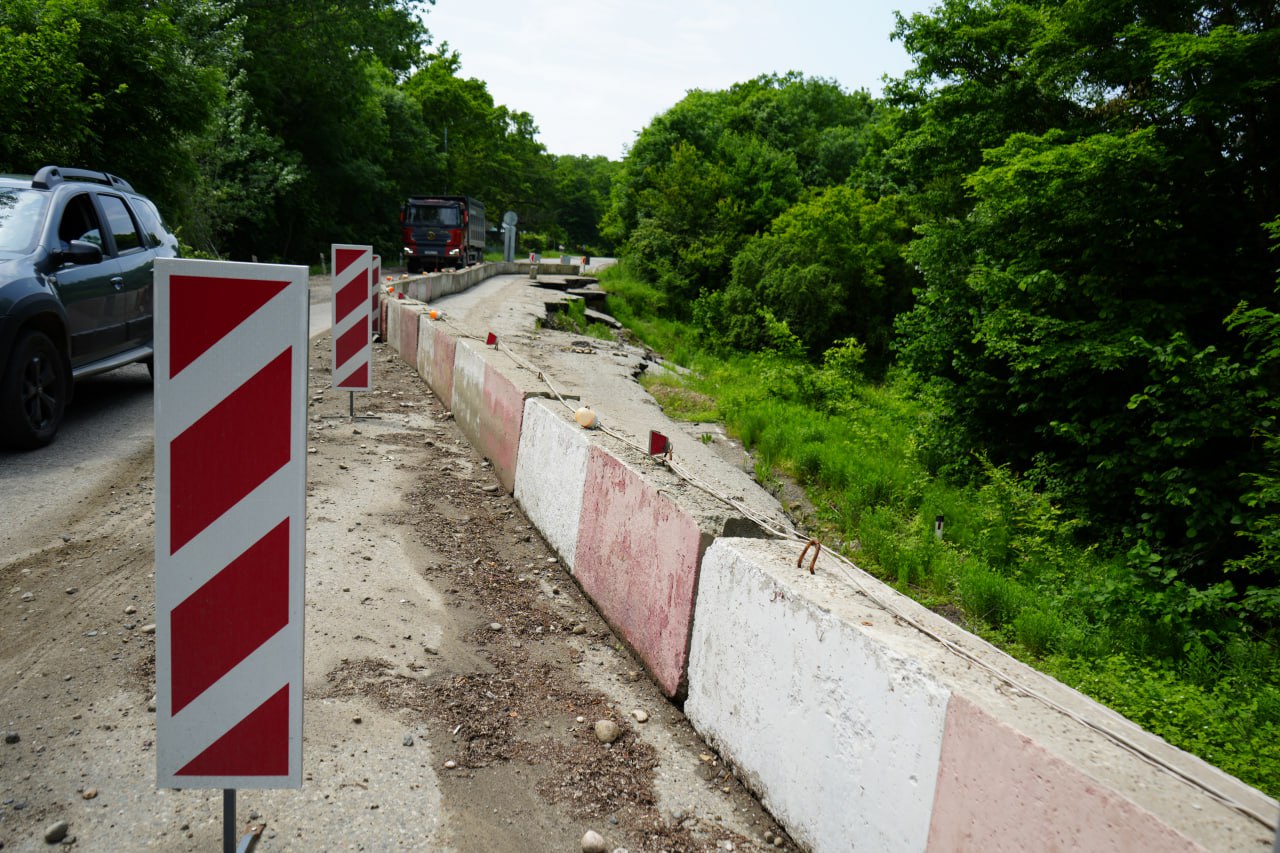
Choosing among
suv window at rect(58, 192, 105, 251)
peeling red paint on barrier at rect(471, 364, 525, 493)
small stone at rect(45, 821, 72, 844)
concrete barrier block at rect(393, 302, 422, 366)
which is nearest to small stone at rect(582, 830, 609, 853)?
small stone at rect(45, 821, 72, 844)

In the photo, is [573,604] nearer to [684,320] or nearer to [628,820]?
[628,820]

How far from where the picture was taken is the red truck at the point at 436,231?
3697 centimetres

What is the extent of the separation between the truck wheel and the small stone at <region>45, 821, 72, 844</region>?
5.14m

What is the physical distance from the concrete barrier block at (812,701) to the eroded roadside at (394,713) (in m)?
0.21

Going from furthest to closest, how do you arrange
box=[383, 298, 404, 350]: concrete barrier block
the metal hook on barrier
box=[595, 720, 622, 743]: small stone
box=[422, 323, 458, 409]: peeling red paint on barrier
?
box=[383, 298, 404, 350]: concrete barrier block, box=[422, 323, 458, 409]: peeling red paint on barrier, box=[595, 720, 622, 743]: small stone, the metal hook on barrier

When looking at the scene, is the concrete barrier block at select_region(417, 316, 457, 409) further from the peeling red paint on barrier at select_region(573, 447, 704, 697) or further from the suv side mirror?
the peeling red paint on barrier at select_region(573, 447, 704, 697)

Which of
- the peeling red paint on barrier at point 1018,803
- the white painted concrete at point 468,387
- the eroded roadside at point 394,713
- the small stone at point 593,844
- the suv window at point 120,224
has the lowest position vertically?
the eroded roadside at point 394,713

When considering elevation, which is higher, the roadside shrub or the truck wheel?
the truck wheel

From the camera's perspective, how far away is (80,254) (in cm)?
754

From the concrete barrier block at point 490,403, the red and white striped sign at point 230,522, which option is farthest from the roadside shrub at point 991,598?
the red and white striped sign at point 230,522

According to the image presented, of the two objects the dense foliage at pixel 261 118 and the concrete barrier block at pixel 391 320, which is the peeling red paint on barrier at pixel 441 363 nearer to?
the concrete barrier block at pixel 391 320

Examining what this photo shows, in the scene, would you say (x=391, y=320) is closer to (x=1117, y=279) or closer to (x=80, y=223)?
(x=80, y=223)

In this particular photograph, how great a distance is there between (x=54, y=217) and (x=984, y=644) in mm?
8043

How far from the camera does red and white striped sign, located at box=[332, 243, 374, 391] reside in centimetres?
940
